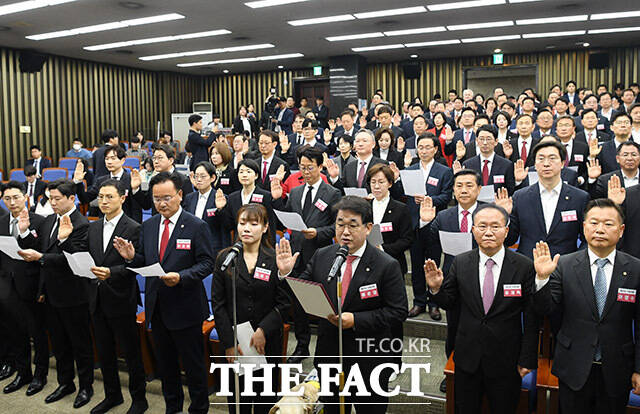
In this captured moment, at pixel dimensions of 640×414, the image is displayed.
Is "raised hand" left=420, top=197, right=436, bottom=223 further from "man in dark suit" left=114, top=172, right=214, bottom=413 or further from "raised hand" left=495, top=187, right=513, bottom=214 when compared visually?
"man in dark suit" left=114, top=172, right=214, bottom=413

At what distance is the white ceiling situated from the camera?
24.6 ft

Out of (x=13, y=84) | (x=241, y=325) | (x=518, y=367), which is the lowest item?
(x=518, y=367)

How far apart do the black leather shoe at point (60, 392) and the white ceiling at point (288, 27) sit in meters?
5.55

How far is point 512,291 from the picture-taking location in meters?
2.28

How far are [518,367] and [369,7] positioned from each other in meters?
6.55

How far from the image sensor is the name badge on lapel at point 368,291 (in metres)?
2.28

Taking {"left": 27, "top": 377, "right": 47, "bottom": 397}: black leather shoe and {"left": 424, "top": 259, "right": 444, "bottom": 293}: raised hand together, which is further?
{"left": 27, "top": 377, "right": 47, "bottom": 397}: black leather shoe

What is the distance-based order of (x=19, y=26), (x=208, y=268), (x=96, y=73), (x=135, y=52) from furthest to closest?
(x=96, y=73)
(x=135, y=52)
(x=19, y=26)
(x=208, y=268)

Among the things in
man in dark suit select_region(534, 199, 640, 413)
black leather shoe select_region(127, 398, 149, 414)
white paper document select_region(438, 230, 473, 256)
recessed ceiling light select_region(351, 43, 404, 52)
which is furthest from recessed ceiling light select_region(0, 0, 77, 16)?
man in dark suit select_region(534, 199, 640, 413)

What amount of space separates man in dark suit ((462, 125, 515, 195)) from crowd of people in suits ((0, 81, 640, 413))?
16 millimetres

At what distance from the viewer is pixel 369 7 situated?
299 inches

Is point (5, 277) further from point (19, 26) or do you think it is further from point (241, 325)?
point (19, 26)

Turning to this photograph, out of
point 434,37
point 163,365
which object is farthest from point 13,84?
point 163,365

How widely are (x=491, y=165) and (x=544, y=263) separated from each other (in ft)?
7.16
